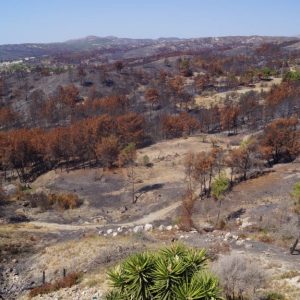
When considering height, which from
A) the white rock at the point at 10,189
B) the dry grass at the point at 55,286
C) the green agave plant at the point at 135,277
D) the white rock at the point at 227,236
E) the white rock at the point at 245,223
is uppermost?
the green agave plant at the point at 135,277

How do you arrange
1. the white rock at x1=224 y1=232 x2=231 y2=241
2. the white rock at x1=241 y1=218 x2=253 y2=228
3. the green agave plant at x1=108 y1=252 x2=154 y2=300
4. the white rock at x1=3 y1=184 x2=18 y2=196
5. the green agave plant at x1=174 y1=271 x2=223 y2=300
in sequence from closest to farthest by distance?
the green agave plant at x1=174 y1=271 x2=223 y2=300
the green agave plant at x1=108 y1=252 x2=154 y2=300
the white rock at x1=224 y1=232 x2=231 y2=241
the white rock at x1=241 y1=218 x2=253 y2=228
the white rock at x1=3 y1=184 x2=18 y2=196

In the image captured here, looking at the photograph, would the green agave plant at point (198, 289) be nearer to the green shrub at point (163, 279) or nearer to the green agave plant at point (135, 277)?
the green shrub at point (163, 279)

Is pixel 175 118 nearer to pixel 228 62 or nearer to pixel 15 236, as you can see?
pixel 15 236

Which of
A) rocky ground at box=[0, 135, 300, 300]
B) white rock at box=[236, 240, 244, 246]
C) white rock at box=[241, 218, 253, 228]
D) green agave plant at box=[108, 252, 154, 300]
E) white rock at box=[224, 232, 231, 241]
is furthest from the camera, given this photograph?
white rock at box=[241, 218, 253, 228]

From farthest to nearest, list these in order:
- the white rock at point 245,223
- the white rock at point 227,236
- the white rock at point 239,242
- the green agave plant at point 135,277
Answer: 1. the white rock at point 245,223
2. the white rock at point 227,236
3. the white rock at point 239,242
4. the green agave plant at point 135,277

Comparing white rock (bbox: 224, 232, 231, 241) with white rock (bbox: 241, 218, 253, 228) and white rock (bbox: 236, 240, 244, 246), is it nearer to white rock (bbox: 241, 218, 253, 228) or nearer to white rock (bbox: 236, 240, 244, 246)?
white rock (bbox: 236, 240, 244, 246)

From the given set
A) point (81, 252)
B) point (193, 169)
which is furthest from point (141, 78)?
point (81, 252)

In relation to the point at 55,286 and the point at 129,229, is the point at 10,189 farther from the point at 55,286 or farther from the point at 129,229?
the point at 55,286

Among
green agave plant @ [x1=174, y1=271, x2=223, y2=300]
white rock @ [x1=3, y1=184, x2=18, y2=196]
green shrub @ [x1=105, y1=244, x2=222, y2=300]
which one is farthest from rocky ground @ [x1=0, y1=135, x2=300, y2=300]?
green agave plant @ [x1=174, y1=271, x2=223, y2=300]

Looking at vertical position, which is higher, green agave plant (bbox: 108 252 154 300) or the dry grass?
green agave plant (bbox: 108 252 154 300)

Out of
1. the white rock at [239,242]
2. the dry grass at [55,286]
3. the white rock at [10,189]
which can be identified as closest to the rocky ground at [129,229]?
the white rock at [239,242]
